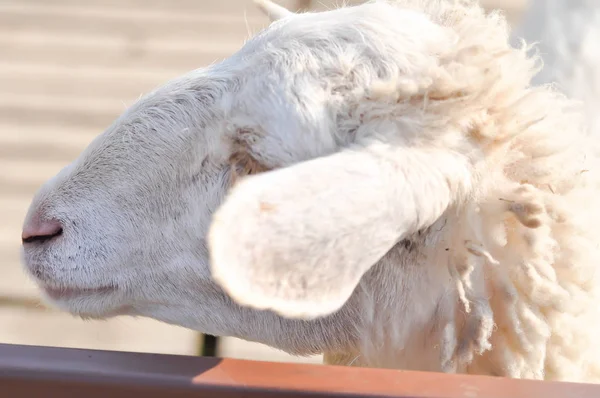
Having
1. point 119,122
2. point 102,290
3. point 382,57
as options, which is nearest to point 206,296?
point 102,290

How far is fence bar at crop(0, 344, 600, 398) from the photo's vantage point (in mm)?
927

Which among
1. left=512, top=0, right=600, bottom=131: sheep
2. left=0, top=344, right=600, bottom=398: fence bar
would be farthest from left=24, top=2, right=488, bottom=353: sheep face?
left=512, top=0, right=600, bottom=131: sheep

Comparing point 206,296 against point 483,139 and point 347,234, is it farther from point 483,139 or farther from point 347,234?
point 483,139

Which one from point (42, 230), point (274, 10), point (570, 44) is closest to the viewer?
point (42, 230)

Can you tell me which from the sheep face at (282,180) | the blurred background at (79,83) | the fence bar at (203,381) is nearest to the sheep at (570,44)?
the sheep face at (282,180)

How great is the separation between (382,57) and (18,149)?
7.30 feet

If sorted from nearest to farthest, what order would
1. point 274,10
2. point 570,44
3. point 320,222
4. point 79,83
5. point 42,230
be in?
1. point 320,222
2. point 42,230
3. point 274,10
4. point 570,44
5. point 79,83

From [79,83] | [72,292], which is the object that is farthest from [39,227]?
[79,83]

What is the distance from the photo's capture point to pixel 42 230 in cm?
139

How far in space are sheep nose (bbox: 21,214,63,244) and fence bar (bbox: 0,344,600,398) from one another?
0.45m

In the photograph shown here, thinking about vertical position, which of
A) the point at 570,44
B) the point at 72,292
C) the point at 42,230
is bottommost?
the point at 72,292

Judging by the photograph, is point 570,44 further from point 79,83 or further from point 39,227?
point 79,83

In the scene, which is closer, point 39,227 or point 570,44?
point 39,227

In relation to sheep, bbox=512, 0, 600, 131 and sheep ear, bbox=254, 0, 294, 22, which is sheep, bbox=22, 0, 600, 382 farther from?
sheep, bbox=512, 0, 600, 131
